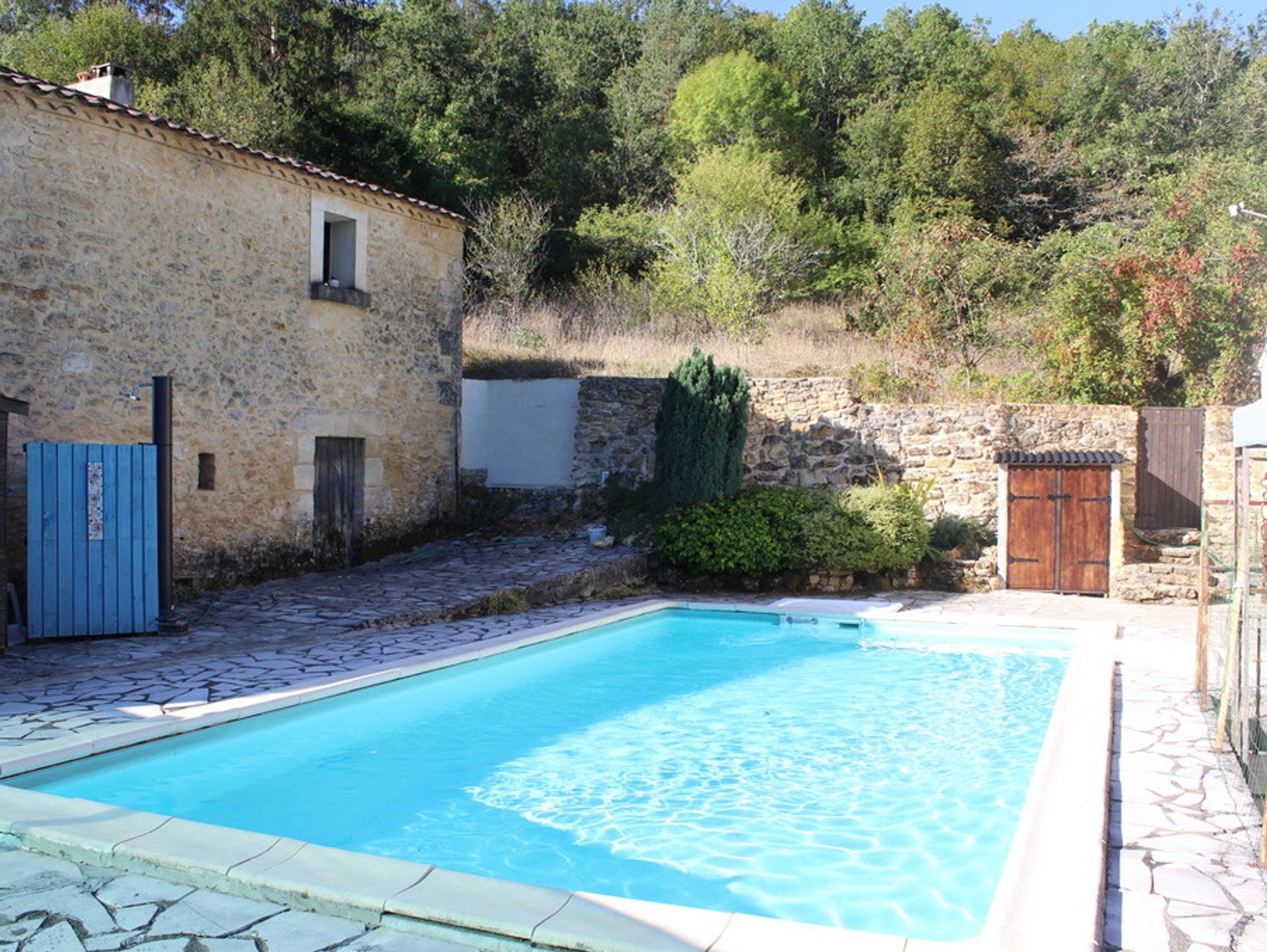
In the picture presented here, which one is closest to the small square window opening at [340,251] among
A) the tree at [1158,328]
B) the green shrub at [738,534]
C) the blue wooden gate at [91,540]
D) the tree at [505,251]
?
the blue wooden gate at [91,540]

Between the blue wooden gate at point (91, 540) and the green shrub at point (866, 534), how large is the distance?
7396 mm

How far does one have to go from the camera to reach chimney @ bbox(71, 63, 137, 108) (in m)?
10.8

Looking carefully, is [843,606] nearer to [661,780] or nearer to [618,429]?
[618,429]

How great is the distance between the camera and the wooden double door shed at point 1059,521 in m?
12.0

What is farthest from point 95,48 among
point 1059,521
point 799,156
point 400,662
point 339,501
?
point 1059,521

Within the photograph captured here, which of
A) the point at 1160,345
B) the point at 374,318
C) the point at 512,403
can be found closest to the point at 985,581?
the point at 1160,345

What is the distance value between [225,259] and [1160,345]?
13393 mm

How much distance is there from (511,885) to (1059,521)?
1051 cm

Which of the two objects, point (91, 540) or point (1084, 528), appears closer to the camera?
point (91, 540)

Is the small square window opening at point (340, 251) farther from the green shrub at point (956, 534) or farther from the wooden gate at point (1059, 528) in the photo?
the wooden gate at point (1059, 528)

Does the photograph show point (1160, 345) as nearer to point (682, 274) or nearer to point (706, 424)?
point (706, 424)

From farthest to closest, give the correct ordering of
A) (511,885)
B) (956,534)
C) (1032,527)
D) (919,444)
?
(919,444) → (956,534) → (1032,527) → (511,885)

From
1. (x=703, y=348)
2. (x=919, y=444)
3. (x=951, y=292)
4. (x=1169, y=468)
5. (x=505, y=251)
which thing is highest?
(x=505, y=251)

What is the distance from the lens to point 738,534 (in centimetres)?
1204
